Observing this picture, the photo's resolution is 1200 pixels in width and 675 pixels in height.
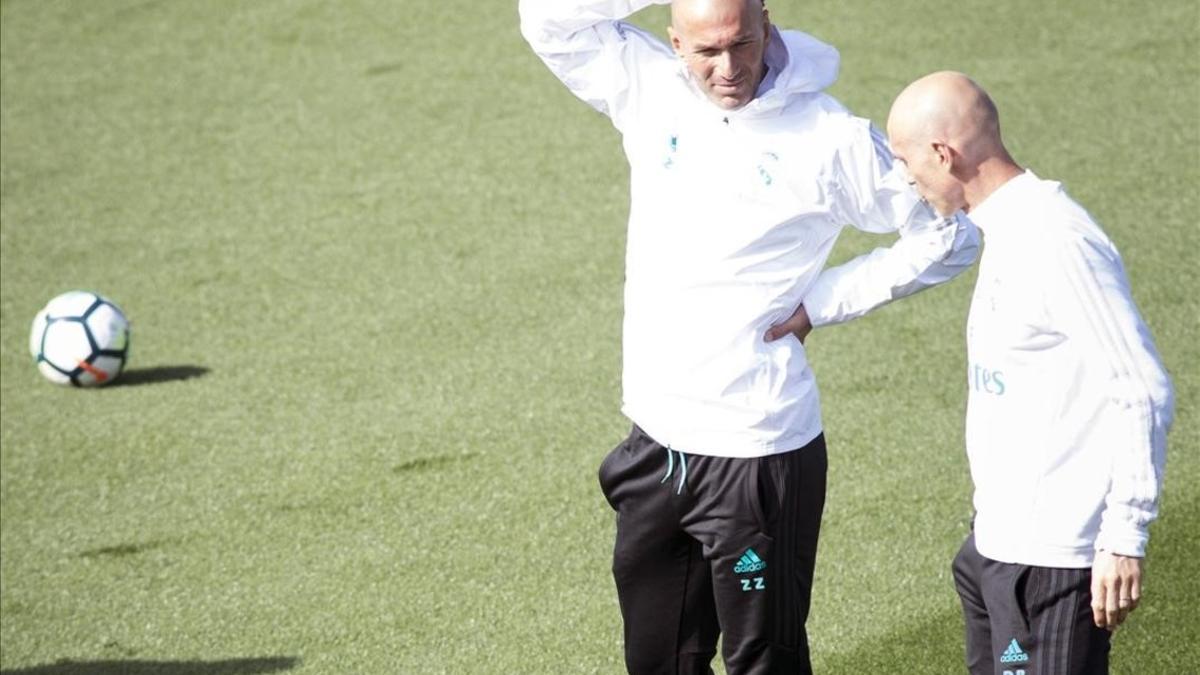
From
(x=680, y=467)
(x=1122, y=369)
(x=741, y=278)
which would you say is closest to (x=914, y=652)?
(x=680, y=467)

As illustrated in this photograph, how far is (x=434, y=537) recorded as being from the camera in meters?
5.73

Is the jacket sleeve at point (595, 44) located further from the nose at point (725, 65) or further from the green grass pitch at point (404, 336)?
the green grass pitch at point (404, 336)

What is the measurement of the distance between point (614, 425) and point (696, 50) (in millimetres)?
3300

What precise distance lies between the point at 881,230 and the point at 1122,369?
836mm

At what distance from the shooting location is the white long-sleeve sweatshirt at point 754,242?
3.35 metres

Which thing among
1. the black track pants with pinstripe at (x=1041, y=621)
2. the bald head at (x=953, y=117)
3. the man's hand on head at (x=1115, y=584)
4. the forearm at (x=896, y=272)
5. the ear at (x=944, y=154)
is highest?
the bald head at (x=953, y=117)

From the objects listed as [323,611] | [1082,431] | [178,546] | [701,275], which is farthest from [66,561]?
[1082,431]

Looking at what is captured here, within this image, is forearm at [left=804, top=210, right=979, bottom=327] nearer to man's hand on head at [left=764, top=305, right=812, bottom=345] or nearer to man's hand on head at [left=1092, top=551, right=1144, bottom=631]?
man's hand on head at [left=764, top=305, right=812, bottom=345]

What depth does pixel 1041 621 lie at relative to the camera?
3.01m

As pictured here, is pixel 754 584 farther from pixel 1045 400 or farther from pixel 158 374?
pixel 158 374

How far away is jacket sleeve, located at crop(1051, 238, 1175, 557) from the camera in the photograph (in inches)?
110

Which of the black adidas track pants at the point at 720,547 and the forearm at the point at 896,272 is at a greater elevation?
the forearm at the point at 896,272

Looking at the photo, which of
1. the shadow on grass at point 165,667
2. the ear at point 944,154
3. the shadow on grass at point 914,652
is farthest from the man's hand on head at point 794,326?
the shadow on grass at point 165,667

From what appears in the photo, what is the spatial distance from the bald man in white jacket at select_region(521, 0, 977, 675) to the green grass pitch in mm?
1392
